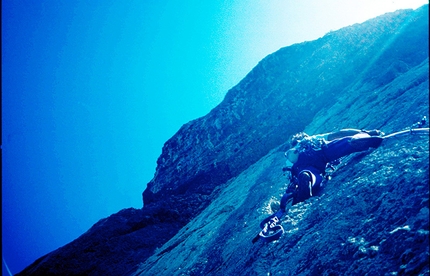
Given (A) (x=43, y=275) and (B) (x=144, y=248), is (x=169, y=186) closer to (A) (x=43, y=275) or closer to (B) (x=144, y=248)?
(B) (x=144, y=248)

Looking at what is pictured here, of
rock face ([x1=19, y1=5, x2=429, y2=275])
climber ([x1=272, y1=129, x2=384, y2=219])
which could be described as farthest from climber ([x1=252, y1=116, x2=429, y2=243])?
rock face ([x1=19, y1=5, x2=429, y2=275])

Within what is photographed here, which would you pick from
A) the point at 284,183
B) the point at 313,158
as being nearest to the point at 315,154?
the point at 313,158

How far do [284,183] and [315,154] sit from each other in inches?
115

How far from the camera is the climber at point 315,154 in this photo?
4.74 meters

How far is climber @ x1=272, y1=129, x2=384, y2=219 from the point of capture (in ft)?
15.6

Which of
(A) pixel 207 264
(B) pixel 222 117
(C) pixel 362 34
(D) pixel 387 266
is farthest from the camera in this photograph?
(B) pixel 222 117

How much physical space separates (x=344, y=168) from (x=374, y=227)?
250 centimetres

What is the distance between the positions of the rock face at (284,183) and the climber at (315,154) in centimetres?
24

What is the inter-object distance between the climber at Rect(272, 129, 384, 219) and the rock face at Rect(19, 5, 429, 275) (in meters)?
0.24

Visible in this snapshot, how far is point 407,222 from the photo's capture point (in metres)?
2.52

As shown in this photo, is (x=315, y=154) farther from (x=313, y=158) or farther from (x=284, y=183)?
(x=284, y=183)

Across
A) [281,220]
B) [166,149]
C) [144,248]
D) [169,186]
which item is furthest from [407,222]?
[166,149]

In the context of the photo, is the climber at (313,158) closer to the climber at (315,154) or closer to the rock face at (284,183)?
the climber at (315,154)

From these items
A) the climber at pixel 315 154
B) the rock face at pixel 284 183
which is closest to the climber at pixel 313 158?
the climber at pixel 315 154
